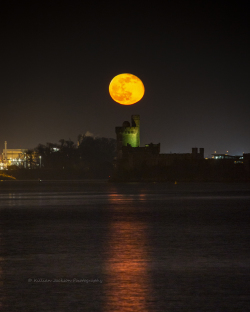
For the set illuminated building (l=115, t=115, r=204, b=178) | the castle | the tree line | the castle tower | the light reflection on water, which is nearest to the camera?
the light reflection on water

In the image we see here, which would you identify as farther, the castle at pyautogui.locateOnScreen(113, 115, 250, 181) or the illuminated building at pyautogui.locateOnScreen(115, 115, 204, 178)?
the illuminated building at pyautogui.locateOnScreen(115, 115, 204, 178)

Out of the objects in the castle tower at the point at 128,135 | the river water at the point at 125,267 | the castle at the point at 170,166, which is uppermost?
the castle tower at the point at 128,135

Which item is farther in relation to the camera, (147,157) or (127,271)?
(147,157)

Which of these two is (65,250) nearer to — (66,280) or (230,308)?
(66,280)

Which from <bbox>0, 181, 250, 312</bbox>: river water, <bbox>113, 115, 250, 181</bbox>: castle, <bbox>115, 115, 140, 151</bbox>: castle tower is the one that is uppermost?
<bbox>115, 115, 140, 151</bbox>: castle tower

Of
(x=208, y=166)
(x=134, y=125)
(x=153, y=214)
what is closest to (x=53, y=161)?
(x=134, y=125)

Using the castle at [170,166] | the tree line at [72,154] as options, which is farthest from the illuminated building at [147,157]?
the tree line at [72,154]

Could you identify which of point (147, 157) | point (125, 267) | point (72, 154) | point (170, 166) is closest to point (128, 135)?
point (147, 157)

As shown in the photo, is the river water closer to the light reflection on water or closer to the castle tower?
the light reflection on water

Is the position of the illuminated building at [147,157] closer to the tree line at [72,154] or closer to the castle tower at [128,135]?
the castle tower at [128,135]

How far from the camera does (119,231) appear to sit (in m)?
17.2

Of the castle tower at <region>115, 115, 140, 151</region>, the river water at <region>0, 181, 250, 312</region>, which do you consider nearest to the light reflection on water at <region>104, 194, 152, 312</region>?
the river water at <region>0, 181, 250, 312</region>

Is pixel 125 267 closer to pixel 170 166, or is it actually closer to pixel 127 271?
pixel 127 271

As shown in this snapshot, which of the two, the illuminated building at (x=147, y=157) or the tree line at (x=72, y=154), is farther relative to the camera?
the tree line at (x=72, y=154)
